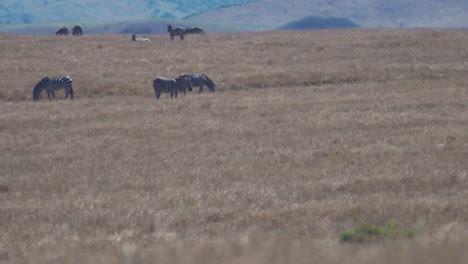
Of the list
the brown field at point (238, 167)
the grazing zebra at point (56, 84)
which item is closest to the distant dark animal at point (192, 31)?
the brown field at point (238, 167)

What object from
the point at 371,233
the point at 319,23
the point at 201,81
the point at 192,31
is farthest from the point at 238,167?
the point at 319,23

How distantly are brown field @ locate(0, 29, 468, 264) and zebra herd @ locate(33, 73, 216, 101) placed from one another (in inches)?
23.4

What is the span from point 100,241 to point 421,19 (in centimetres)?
14595

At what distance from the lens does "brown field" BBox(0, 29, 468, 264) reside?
24.4 feet

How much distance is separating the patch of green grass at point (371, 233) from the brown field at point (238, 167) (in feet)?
0.51

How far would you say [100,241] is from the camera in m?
8.48

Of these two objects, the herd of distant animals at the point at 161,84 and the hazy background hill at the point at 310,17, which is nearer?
the herd of distant animals at the point at 161,84

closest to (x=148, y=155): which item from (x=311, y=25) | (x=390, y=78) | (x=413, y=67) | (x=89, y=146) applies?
(x=89, y=146)

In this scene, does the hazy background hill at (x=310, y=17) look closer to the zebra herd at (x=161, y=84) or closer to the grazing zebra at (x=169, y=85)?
the zebra herd at (x=161, y=84)

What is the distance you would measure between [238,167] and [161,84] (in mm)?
12691

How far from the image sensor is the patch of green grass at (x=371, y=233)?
25.4 feet

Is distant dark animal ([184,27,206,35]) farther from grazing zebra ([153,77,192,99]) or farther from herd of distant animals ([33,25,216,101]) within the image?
grazing zebra ([153,77,192,99])

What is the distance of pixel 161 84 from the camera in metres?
25.2

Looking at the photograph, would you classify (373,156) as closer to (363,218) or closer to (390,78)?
(363,218)
